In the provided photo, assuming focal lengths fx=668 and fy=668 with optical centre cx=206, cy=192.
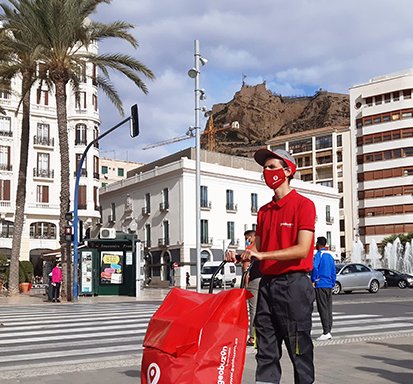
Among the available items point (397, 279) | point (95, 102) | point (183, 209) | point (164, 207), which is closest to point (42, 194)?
point (95, 102)

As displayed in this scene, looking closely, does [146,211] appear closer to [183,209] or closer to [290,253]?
[183,209]

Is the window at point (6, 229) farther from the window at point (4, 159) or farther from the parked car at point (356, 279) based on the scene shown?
the parked car at point (356, 279)

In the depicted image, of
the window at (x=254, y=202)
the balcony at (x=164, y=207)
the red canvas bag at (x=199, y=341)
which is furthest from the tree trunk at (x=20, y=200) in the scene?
the window at (x=254, y=202)

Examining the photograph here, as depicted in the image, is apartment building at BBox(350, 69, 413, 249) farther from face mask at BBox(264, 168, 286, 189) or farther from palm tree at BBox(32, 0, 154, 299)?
face mask at BBox(264, 168, 286, 189)

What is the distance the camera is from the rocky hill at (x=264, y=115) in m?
150

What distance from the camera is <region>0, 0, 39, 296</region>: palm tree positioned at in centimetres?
2756

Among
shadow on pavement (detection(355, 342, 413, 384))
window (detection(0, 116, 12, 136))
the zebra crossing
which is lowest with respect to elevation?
the zebra crossing

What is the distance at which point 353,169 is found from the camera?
85188 mm

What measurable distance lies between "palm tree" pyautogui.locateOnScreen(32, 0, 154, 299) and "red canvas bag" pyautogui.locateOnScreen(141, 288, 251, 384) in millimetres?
23494

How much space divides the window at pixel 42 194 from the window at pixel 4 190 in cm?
269

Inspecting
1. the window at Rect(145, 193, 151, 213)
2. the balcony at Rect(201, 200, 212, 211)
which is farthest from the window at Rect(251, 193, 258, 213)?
the window at Rect(145, 193, 151, 213)

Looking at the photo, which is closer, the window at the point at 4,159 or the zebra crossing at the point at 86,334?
the zebra crossing at the point at 86,334

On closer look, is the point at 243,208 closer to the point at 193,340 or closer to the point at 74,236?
the point at 74,236

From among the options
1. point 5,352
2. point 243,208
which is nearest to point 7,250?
point 243,208
